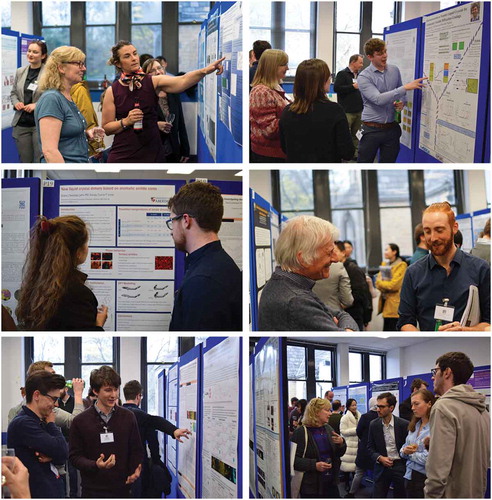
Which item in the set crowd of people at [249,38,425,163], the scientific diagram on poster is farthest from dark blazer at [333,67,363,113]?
the scientific diagram on poster

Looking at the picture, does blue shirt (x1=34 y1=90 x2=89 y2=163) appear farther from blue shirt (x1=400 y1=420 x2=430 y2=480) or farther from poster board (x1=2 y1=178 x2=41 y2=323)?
blue shirt (x1=400 y1=420 x2=430 y2=480)

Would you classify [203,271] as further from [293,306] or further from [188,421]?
[188,421]

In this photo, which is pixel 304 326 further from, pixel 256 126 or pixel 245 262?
pixel 256 126

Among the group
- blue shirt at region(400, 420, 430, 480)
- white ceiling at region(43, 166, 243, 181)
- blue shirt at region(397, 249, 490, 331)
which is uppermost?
white ceiling at region(43, 166, 243, 181)

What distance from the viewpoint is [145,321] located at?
2779 mm

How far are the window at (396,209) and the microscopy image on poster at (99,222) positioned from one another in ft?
23.5

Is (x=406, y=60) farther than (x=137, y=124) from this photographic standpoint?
Yes

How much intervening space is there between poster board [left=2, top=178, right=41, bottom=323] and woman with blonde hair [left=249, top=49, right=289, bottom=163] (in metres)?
0.96

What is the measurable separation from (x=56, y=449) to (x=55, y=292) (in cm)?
56

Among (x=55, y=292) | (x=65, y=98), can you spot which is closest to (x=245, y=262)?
(x=55, y=292)

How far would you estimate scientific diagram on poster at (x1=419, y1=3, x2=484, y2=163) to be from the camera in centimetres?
259

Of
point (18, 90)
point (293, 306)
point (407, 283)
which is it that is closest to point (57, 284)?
point (293, 306)

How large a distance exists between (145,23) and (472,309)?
20.8ft

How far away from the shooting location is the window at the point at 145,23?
7.62 m
